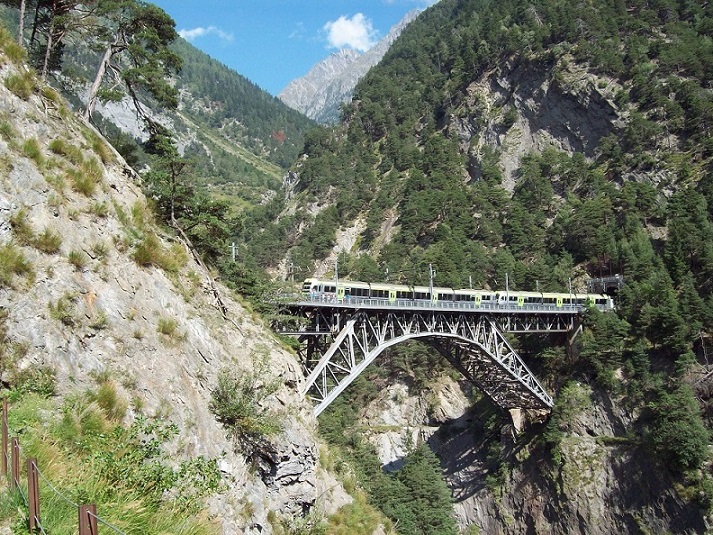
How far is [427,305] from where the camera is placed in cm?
3356

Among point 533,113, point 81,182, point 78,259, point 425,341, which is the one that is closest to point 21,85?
point 81,182

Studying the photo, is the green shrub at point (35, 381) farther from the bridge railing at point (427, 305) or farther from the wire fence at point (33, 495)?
the bridge railing at point (427, 305)

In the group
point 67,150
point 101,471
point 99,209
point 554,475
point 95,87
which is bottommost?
point 554,475

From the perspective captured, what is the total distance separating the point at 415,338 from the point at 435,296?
5.58 metres

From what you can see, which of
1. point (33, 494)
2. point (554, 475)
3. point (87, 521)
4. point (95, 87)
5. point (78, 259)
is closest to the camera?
point (87, 521)

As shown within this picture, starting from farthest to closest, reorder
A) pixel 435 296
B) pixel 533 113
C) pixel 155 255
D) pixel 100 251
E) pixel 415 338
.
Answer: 1. pixel 533 113
2. pixel 435 296
3. pixel 415 338
4. pixel 155 255
5. pixel 100 251

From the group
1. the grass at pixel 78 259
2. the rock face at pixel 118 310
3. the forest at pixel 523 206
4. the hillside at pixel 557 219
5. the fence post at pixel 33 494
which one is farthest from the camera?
the hillside at pixel 557 219

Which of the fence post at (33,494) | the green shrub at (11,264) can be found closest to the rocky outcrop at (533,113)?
the green shrub at (11,264)

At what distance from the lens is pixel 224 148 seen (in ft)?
613

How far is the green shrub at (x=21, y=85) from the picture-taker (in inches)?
509

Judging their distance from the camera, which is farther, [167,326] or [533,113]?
[533,113]

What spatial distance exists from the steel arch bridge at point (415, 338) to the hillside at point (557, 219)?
12.5 ft

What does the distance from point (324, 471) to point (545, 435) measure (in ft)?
93.6

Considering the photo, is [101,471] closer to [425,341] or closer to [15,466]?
[15,466]
